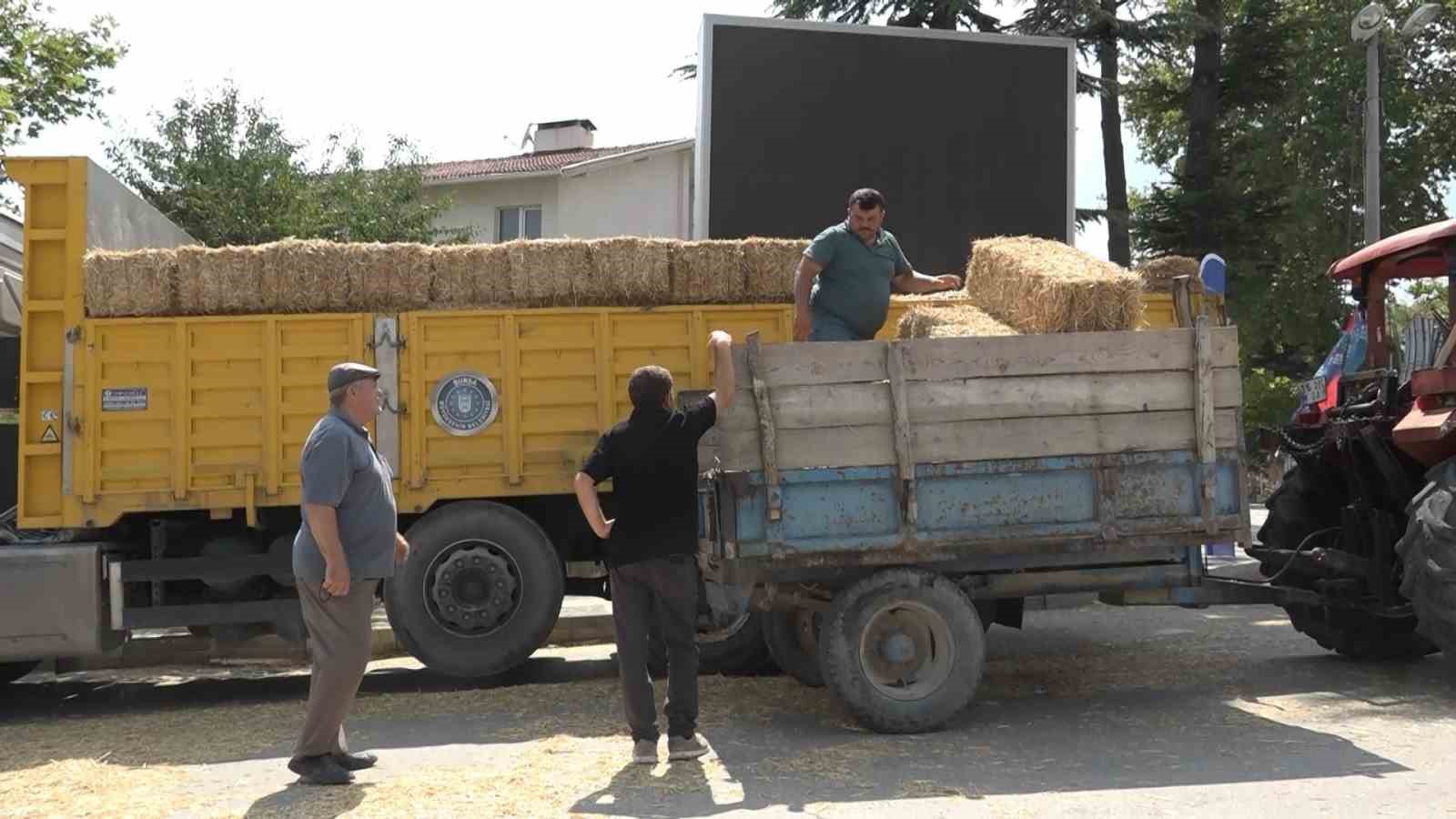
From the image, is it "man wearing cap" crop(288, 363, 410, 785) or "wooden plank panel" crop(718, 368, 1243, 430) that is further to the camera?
"wooden plank panel" crop(718, 368, 1243, 430)

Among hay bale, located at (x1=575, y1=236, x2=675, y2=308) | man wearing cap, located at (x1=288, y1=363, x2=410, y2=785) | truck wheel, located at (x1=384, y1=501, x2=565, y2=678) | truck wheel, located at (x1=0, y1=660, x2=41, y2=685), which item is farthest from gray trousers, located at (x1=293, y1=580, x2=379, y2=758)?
truck wheel, located at (x1=0, y1=660, x2=41, y2=685)

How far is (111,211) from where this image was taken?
30.0 feet

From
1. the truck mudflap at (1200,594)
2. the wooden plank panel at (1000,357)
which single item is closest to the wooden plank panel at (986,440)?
the wooden plank panel at (1000,357)

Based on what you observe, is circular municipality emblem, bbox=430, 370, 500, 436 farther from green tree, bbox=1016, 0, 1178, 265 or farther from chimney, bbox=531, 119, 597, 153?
chimney, bbox=531, 119, 597, 153

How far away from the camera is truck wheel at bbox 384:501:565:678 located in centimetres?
867

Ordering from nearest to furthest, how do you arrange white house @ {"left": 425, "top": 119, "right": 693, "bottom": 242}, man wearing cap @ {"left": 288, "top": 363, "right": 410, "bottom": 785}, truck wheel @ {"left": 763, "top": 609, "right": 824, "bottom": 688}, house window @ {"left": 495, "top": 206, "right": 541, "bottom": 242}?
man wearing cap @ {"left": 288, "top": 363, "right": 410, "bottom": 785}, truck wheel @ {"left": 763, "top": 609, "right": 824, "bottom": 688}, white house @ {"left": 425, "top": 119, "right": 693, "bottom": 242}, house window @ {"left": 495, "top": 206, "right": 541, "bottom": 242}

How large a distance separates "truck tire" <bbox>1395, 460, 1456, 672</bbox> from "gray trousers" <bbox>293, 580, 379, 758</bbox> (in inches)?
204

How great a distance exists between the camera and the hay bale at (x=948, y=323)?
7648 millimetres

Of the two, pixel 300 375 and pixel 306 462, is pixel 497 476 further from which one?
pixel 306 462

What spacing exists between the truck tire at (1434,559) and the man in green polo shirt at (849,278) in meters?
2.97

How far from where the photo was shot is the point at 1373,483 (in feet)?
28.0

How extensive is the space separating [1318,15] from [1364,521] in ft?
72.0

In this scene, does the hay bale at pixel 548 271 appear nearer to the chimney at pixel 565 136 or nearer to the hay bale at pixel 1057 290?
the hay bale at pixel 1057 290

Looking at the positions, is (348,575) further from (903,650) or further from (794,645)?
(794,645)
